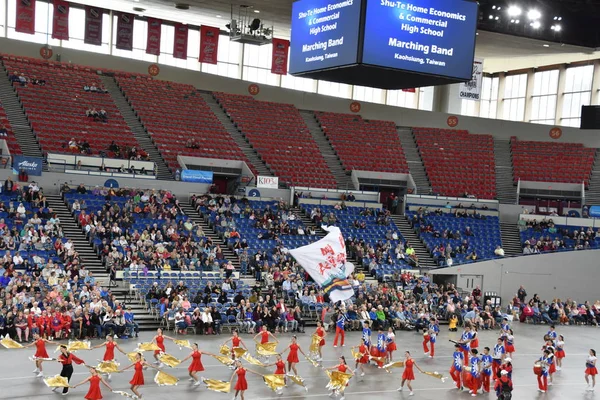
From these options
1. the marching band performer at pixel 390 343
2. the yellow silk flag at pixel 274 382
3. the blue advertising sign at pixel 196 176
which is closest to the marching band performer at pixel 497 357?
the marching band performer at pixel 390 343

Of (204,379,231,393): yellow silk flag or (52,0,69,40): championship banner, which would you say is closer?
(204,379,231,393): yellow silk flag

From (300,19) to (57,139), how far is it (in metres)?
30.3

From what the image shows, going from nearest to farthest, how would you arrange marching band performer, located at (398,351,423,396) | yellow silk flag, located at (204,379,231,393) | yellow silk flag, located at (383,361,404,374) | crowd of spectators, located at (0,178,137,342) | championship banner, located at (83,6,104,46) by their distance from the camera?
yellow silk flag, located at (204,379,231,393), marching band performer, located at (398,351,423,396), yellow silk flag, located at (383,361,404,374), crowd of spectators, located at (0,178,137,342), championship banner, located at (83,6,104,46)

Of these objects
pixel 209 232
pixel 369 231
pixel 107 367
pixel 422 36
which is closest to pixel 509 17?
A: pixel 369 231

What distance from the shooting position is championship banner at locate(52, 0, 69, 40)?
158ft

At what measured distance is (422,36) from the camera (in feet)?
55.6

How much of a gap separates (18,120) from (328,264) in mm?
27387

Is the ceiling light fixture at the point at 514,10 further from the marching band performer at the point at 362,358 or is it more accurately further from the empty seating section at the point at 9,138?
the empty seating section at the point at 9,138

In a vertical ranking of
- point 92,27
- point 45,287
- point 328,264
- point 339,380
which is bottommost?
point 339,380

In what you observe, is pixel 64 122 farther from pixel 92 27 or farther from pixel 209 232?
pixel 209 232

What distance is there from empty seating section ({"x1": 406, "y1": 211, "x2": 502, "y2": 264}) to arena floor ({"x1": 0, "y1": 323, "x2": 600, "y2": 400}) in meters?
13.2

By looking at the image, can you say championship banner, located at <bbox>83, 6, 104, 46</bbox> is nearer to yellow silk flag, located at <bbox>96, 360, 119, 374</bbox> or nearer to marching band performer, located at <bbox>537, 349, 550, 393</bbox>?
yellow silk flag, located at <bbox>96, 360, 119, 374</bbox>

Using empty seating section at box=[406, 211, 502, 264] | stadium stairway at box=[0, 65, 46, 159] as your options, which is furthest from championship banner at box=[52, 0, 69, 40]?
empty seating section at box=[406, 211, 502, 264]

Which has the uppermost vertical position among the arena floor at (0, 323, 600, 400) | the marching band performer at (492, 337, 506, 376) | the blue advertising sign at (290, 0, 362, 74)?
the blue advertising sign at (290, 0, 362, 74)
